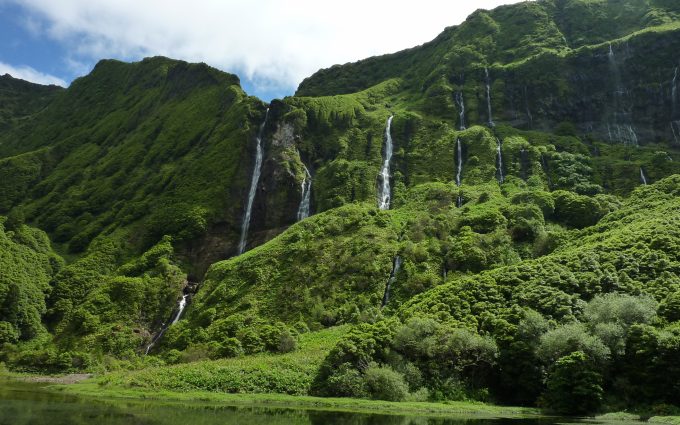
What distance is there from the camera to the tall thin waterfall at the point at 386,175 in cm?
12652

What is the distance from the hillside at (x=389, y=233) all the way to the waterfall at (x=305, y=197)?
59cm

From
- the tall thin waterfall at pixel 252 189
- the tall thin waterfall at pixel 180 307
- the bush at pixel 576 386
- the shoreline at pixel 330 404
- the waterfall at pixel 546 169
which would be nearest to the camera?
the shoreline at pixel 330 404

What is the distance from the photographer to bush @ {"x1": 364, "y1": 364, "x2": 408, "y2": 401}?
56.1 meters

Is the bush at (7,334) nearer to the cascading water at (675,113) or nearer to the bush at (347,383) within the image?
the bush at (347,383)

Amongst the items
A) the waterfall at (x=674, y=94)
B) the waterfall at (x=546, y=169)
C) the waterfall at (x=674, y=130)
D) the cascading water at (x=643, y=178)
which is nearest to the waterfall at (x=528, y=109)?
the waterfall at (x=546, y=169)

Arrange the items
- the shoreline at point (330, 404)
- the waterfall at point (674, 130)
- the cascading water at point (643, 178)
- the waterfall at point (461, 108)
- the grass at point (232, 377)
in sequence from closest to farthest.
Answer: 1. the shoreline at point (330, 404)
2. the grass at point (232, 377)
3. the cascading water at point (643, 178)
4. the waterfall at point (674, 130)
5. the waterfall at point (461, 108)

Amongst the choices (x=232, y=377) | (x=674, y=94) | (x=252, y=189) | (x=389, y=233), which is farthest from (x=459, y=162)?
(x=232, y=377)

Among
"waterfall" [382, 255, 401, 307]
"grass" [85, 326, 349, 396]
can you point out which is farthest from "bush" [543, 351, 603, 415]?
"waterfall" [382, 255, 401, 307]

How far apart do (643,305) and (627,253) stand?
1673 cm

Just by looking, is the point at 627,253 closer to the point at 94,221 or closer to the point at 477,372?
the point at 477,372

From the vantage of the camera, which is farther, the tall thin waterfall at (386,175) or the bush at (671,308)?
the tall thin waterfall at (386,175)

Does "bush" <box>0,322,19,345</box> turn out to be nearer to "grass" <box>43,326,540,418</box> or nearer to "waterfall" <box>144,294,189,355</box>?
"waterfall" <box>144,294,189,355</box>

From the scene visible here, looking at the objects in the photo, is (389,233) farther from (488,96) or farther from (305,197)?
(488,96)

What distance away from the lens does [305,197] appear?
130 metres
